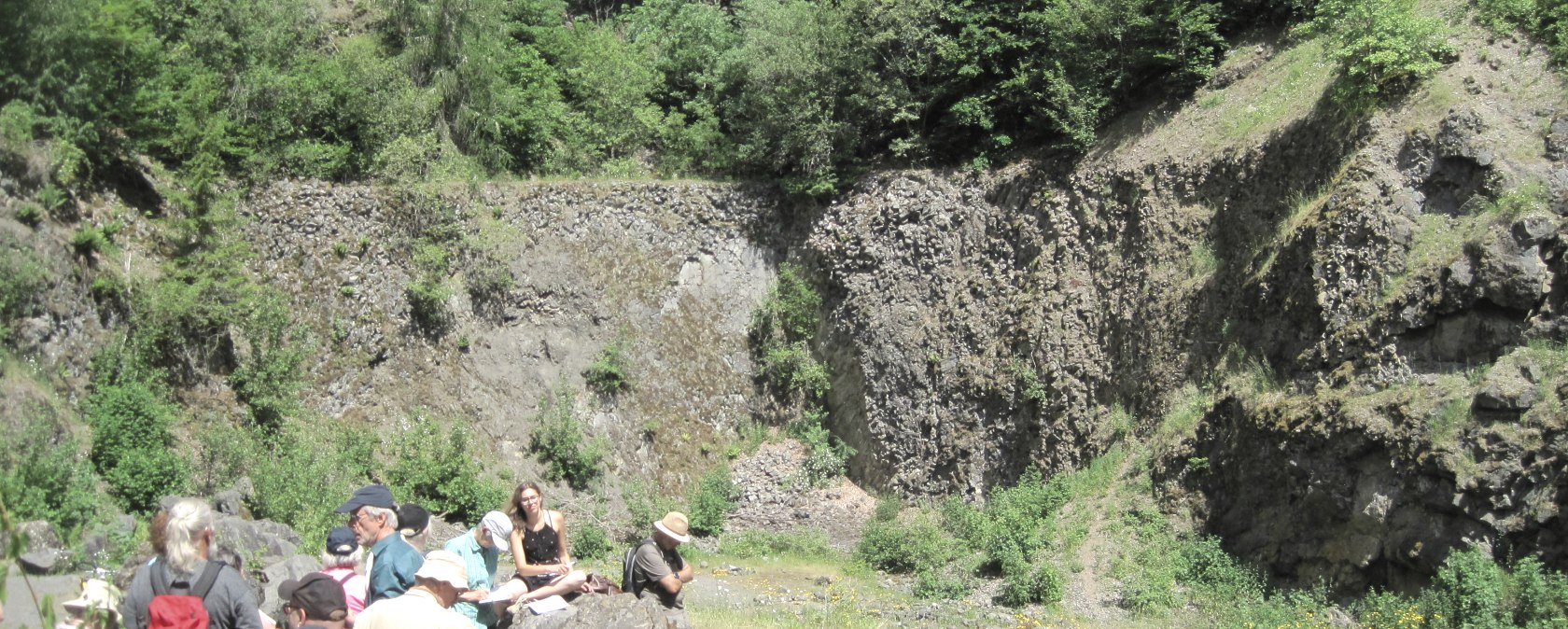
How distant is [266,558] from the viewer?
544 inches

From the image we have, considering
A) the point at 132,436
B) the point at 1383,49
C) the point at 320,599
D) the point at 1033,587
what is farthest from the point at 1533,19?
the point at 132,436

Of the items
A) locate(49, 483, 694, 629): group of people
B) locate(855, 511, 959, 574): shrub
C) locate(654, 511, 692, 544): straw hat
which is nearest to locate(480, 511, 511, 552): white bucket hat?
locate(49, 483, 694, 629): group of people

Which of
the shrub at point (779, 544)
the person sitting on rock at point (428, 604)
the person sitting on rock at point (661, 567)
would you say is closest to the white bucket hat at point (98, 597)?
the person sitting on rock at point (428, 604)

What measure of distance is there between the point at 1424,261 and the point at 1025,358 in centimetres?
686

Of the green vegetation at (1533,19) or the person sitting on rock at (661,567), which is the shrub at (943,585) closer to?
the person sitting on rock at (661,567)

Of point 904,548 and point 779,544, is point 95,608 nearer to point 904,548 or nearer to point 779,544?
point 904,548

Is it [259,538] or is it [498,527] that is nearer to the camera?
[498,527]

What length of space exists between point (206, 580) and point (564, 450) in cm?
1503

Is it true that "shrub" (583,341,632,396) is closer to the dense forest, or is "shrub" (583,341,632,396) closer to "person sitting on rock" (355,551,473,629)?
the dense forest

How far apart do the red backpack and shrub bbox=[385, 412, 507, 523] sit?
13.3 m

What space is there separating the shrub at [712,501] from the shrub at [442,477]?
3373 millimetres

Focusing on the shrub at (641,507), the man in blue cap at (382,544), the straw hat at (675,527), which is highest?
the man in blue cap at (382,544)

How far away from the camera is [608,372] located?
2189 cm

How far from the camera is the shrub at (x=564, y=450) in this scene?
20.8 meters
